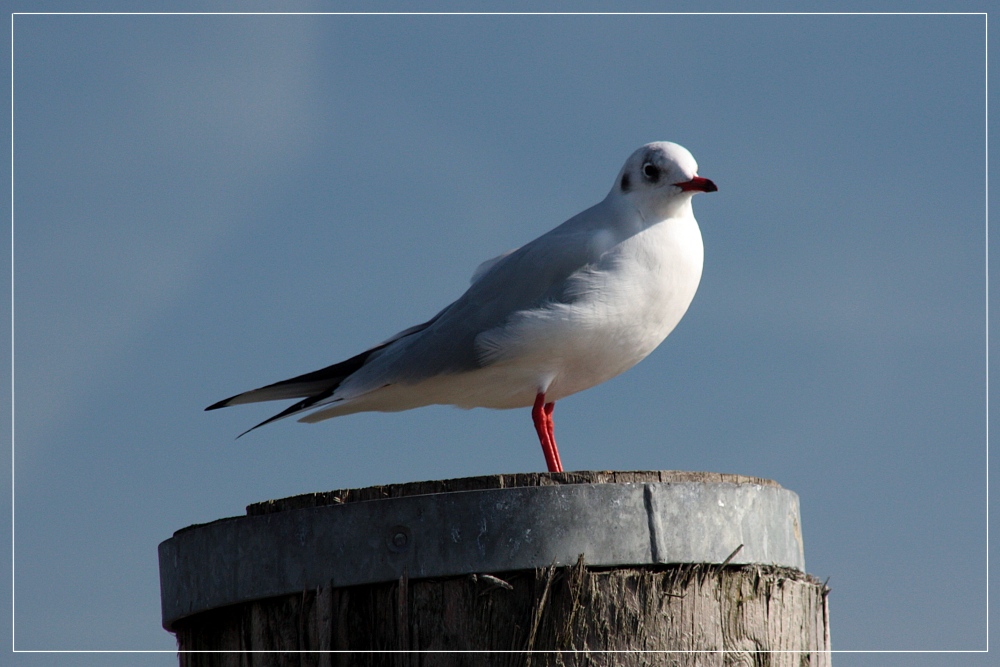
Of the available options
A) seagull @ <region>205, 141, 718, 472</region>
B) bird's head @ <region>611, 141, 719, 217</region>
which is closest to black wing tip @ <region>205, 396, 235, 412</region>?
seagull @ <region>205, 141, 718, 472</region>

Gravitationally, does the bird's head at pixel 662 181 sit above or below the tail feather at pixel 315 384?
above

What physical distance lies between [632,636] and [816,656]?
0.65m

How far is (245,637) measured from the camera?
344 centimetres

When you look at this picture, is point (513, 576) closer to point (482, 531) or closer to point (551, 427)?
point (482, 531)

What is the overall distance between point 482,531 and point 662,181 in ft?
10.9

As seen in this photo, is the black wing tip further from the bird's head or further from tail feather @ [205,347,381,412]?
the bird's head

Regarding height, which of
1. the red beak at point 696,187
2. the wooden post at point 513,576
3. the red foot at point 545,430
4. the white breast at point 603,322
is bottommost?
the wooden post at point 513,576

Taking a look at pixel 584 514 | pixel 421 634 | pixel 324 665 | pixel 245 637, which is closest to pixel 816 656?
pixel 584 514

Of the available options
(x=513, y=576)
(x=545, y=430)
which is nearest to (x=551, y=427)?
(x=545, y=430)

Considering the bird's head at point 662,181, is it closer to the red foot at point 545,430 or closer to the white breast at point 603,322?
the white breast at point 603,322

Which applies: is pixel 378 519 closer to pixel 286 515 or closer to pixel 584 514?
pixel 286 515

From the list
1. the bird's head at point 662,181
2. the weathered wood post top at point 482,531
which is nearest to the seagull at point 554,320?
the bird's head at point 662,181

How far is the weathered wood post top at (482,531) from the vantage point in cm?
323

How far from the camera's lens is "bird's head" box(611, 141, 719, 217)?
6117 mm
